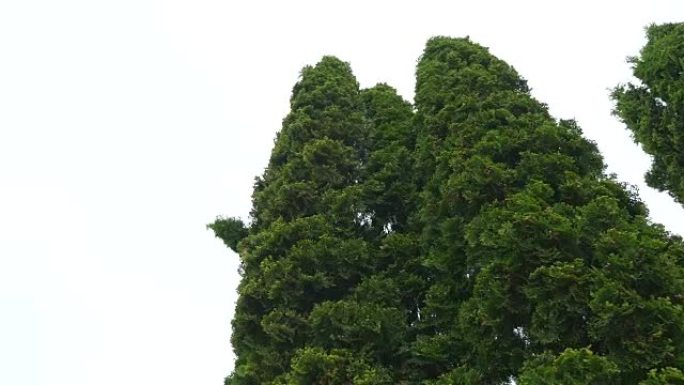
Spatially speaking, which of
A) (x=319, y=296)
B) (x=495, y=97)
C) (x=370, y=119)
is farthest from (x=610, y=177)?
(x=370, y=119)

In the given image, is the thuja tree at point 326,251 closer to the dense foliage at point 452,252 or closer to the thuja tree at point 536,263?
the dense foliage at point 452,252

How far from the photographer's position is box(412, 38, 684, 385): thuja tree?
846 centimetres

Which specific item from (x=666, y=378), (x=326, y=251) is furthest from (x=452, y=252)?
(x=666, y=378)

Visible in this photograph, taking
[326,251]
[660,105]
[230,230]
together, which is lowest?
[326,251]

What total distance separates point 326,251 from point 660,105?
733 cm

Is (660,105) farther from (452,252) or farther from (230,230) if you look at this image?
(230,230)

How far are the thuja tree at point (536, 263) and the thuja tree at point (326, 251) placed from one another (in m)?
0.87

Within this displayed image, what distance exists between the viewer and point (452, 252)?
37.3 feet

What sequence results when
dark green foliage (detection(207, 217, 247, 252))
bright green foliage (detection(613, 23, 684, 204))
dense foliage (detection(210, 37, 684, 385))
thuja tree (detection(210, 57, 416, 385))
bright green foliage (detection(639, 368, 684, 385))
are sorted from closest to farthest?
bright green foliage (detection(639, 368, 684, 385))
dense foliage (detection(210, 37, 684, 385))
thuja tree (detection(210, 57, 416, 385))
bright green foliage (detection(613, 23, 684, 204))
dark green foliage (detection(207, 217, 247, 252))

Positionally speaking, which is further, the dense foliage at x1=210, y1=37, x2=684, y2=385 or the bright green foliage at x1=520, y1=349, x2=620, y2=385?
the dense foliage at x1=210, y1=37, x2=684, y2=385

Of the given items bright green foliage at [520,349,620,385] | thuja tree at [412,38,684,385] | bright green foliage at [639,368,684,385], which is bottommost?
bright green foliage at [639,368,684,385]

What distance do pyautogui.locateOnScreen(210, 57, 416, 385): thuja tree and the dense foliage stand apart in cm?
4

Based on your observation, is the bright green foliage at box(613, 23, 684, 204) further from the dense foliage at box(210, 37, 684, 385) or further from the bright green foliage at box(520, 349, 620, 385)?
the bright green foliage at box(520, 349, 620, 385)

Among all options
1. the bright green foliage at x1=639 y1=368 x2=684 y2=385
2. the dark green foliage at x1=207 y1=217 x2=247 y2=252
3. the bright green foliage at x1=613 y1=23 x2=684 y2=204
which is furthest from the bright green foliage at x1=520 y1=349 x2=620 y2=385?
the dark green foliage at x1=207 y1=217 x2=247 y2=252
